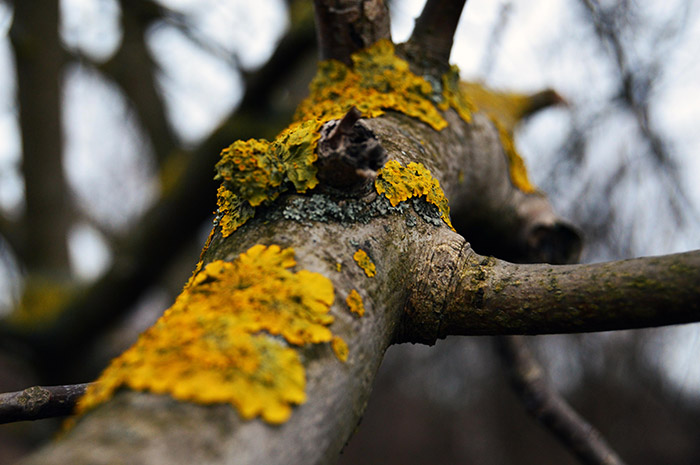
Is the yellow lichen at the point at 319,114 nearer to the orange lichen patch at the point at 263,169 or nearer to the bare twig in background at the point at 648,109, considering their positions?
the orange lichen patch at the point at 263,169

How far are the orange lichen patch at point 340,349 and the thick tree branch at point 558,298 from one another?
0.20 metres

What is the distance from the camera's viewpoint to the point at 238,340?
59 centimetres

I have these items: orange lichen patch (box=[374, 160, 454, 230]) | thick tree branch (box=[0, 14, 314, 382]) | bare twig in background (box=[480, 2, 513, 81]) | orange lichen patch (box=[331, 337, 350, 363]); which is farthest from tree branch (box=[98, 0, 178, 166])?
orange lichen patch (box=[331, 337, 350, 363])

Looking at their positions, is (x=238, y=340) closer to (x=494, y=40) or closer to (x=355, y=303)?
(x=355, y=303)

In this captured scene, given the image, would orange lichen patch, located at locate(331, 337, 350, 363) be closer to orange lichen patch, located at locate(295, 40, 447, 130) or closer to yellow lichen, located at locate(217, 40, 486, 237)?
yellow lichen, located at locate(217, 40, 486, 237)

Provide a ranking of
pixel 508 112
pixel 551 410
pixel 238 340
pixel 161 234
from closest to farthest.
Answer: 1. pixel 238 340
2. pixel 551 410
3. pixel 508 112
4. pixel 161 234

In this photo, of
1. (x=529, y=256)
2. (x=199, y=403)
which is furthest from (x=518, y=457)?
(x=199, y=403)

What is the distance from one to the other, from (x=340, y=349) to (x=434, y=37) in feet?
3.23

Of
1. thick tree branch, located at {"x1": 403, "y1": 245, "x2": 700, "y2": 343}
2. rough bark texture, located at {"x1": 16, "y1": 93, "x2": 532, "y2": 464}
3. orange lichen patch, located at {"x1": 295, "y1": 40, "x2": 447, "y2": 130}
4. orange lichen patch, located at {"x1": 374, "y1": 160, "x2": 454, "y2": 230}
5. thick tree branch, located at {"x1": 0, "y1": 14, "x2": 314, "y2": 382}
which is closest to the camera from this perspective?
rough bark texture, located at {"x1": 16, "y1": 93, "x2": 532, "y2": 464}

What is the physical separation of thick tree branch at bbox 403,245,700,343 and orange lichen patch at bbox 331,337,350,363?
202mm

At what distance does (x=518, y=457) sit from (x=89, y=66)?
5.35m

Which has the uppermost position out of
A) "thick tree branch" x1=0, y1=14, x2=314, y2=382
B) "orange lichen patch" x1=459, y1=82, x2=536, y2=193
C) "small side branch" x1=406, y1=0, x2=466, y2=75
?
"small side branch" x1=406, y1=0, x2=466, y2=75

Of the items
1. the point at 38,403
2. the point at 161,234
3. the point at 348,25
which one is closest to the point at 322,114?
the point at 348,25

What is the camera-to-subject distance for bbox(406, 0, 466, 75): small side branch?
131 centimetres
